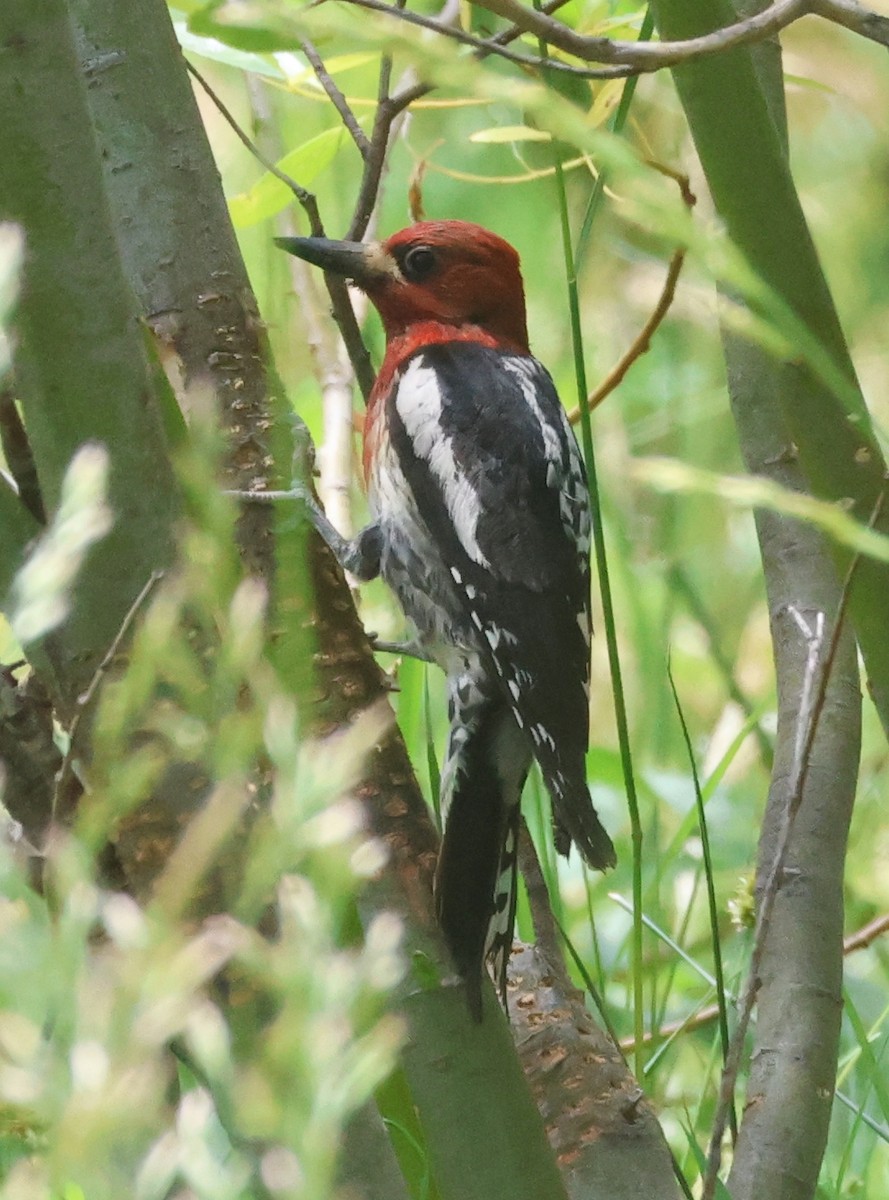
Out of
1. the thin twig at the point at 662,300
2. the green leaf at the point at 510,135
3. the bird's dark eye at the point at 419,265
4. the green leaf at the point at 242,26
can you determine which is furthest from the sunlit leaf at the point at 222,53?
the bird's dark eye at the point at 419,265

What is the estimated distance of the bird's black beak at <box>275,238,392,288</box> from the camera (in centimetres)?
178

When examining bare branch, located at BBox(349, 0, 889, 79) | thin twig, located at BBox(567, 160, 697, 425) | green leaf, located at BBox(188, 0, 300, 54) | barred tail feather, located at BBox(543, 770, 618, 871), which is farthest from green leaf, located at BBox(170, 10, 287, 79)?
barred tail feather, located at BBox(543, 770, 618, 871)

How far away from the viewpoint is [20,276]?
671 mm

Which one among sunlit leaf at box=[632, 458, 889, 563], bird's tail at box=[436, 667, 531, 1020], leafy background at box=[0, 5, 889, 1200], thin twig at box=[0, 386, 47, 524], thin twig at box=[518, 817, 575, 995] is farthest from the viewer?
leafy background at box=[0, 5, 889, 1200]

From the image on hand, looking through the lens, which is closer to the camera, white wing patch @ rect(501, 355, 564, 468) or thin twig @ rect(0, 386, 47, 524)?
thin twig @ rect(0, 386, 47, 524)

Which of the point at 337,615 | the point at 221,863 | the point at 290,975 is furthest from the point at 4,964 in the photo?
the point at 337,615

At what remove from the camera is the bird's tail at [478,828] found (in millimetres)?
1038

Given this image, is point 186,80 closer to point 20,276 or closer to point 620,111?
point 620,111

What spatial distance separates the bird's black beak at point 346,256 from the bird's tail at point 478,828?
550 millimetres

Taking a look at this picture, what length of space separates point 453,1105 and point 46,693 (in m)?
0.36

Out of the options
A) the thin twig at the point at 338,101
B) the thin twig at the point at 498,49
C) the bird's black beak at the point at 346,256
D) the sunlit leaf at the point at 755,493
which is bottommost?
the sunlit leaf at the point at 755,493

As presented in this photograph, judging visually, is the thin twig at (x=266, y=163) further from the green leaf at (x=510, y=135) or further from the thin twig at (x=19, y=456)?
the thin twig at (x=19, y=456)

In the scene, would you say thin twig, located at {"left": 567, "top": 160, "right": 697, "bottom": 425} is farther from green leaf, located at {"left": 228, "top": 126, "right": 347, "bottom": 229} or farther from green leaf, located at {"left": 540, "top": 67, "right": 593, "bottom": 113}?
green leaf, located at {"left": 228, "top": 126, "right": 347, "bottom": 229}

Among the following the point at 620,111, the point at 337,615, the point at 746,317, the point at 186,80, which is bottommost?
the point at 746,317
